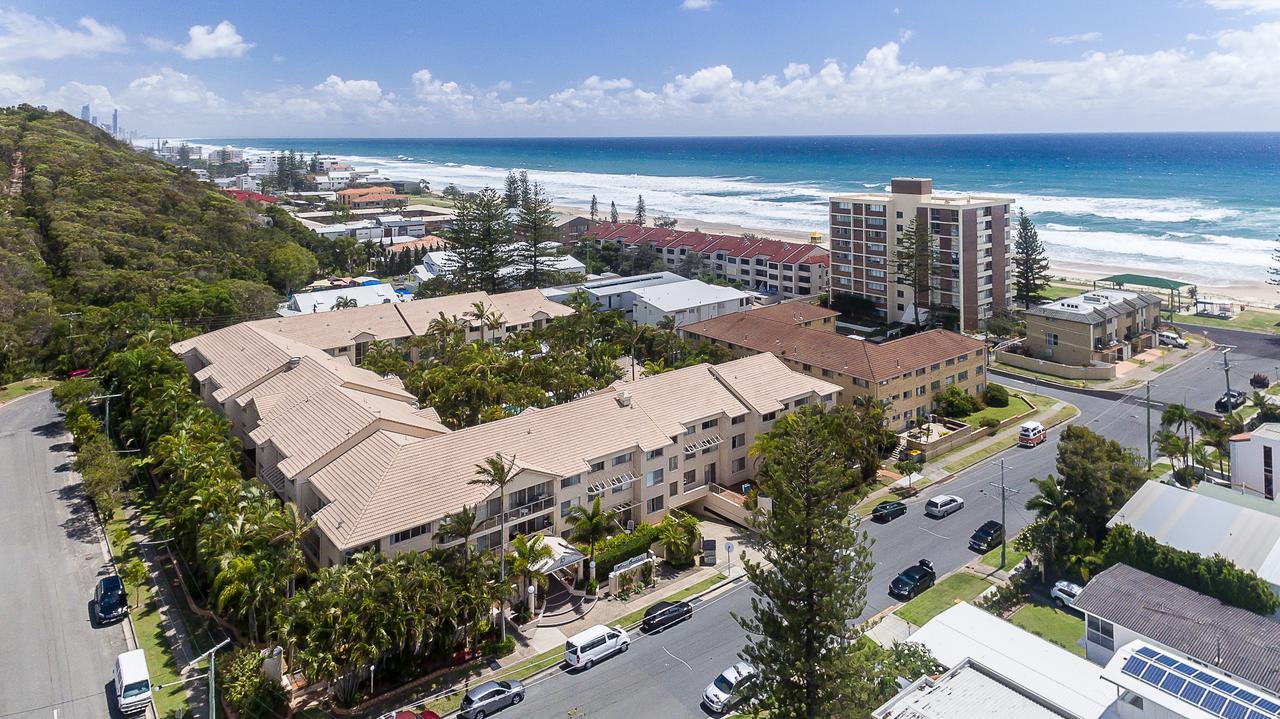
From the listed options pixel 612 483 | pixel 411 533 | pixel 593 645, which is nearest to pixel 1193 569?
pixel 593 645

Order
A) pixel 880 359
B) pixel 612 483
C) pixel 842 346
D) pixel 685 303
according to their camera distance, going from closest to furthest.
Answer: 1. pixel 612 483
2. pixel 880 359
3. pixel 842 346
4. pixel 685 303

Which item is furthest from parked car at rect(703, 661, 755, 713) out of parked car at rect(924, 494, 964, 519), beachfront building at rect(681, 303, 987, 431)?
beachfront building at rect(681, 303, 987, 431)

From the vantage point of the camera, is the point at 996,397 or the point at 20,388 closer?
the point at 996,397

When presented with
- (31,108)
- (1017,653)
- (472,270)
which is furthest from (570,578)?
(31,108)

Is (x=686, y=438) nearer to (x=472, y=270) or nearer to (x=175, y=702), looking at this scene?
(x=175, y=702)

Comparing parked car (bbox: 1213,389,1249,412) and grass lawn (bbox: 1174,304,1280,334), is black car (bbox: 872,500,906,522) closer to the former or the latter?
parked car (bbox: 1213,389,1249,412)

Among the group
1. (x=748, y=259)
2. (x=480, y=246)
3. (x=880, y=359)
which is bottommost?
(x=880, y=359)

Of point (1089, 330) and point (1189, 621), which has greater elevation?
point (1089, 330)

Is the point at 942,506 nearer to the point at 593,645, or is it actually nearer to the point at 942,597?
the point at 942,597
